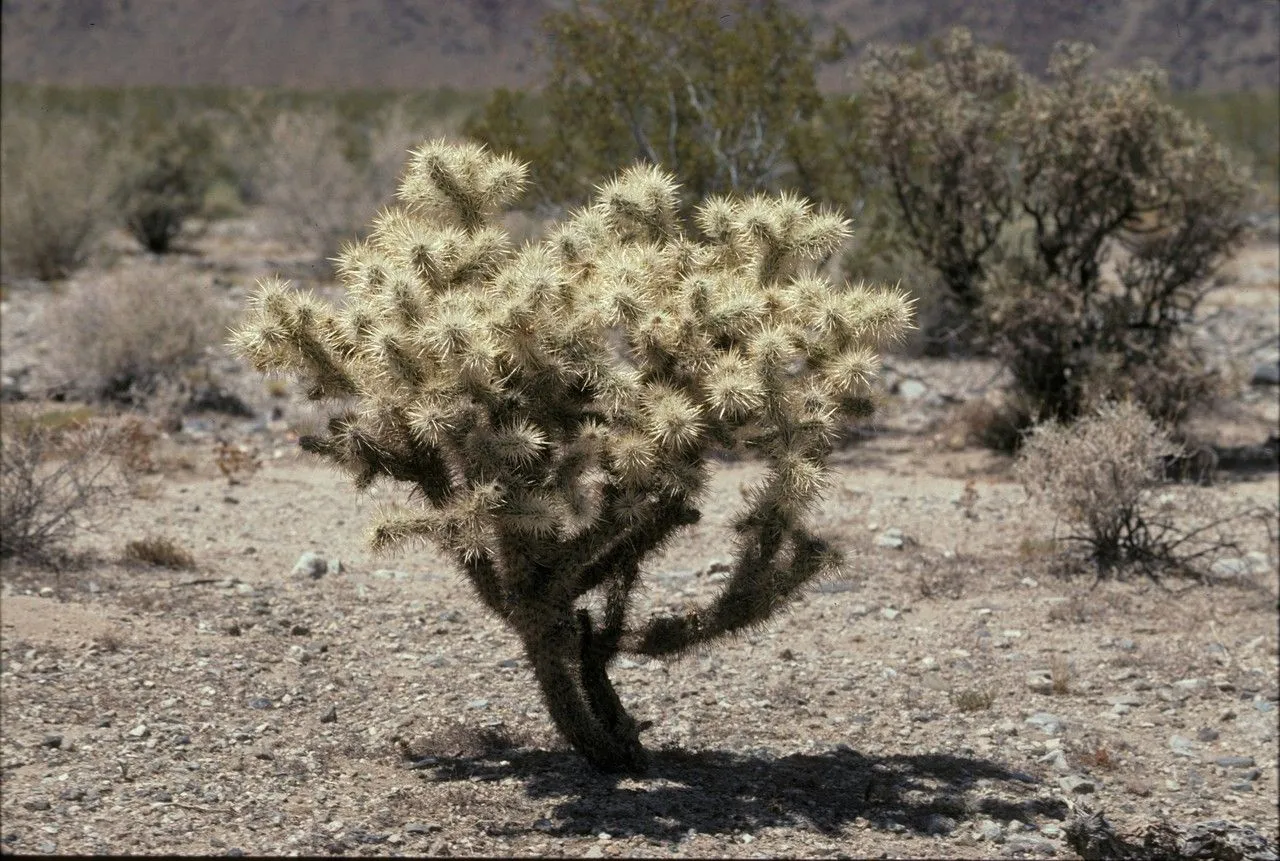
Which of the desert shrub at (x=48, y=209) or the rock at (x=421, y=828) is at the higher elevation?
the desert shrub at (x=48, y=209)

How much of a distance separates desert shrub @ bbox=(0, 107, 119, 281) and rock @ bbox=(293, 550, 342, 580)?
16.0m

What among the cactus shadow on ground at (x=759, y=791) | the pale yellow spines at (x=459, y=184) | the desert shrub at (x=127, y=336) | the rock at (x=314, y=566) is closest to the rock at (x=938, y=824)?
the cactus shadow on ground at (x=759, y=791)

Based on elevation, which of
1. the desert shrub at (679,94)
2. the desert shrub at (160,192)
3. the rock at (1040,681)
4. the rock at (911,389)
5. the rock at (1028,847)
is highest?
the desert shrub at (160,192)

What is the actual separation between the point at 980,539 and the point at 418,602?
419 cm

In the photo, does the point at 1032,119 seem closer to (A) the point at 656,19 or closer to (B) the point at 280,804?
(A) the point at 656,19

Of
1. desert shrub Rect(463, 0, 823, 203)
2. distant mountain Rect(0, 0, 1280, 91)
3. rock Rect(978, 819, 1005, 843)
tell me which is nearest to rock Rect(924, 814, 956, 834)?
rock Rect(978, 819, 1005, 843)

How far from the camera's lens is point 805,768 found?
636 centimetres

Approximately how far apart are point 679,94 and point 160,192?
57.7ft

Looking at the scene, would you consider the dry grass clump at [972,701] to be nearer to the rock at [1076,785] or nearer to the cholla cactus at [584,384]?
the rock at [1076,785]

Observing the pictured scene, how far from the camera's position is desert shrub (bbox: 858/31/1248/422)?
40.5 feet

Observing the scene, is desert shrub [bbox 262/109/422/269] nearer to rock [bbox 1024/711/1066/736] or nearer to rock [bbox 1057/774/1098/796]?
rock [bbox 1024/711/1066/736]

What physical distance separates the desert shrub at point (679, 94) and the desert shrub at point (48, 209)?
37.6 ft

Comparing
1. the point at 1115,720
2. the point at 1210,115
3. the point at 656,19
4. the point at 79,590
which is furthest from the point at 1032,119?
the point at 1210,115

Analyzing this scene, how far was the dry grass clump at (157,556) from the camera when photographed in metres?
8.84
